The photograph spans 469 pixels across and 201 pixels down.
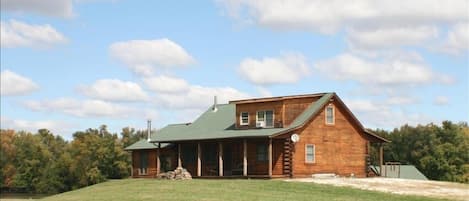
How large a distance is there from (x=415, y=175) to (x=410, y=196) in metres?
33.6

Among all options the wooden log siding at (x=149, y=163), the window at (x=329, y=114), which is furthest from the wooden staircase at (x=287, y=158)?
the wooden log siding at (x=149, y=163)

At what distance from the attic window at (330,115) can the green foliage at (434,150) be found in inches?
1210

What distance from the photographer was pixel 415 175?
218ft

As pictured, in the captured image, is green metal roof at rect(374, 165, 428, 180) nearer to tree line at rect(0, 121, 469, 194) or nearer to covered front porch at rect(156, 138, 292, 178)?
tree line at rect(0, 121, 469, 194)

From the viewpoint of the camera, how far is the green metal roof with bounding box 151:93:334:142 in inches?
1804

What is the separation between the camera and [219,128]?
50.5 metres

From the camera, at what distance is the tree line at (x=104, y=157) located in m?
76.6

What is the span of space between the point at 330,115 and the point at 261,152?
198 inches

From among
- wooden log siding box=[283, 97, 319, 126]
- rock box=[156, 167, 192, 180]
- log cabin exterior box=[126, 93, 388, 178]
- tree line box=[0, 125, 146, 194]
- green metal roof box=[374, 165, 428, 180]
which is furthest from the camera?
tree line box=[0, 125, 146, 194]

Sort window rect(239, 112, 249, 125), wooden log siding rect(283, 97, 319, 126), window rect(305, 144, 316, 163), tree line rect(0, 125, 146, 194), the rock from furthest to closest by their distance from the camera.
→ tree line rect(0, 125, 146, 194)
window rect(239, 112, 249, 125)
wooden log siding rect(283, 97, 319, 126)
the rock
window rect(305, 144, 316, 163)

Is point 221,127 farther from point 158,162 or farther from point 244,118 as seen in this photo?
point 158,162

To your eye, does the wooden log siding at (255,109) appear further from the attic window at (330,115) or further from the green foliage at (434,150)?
the green foliage at (434,150)

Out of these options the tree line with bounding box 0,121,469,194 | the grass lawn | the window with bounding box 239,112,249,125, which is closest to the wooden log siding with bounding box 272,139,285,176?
the window with bounding box 239,112,249,125

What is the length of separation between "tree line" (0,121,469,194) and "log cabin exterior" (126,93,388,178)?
22.4m
